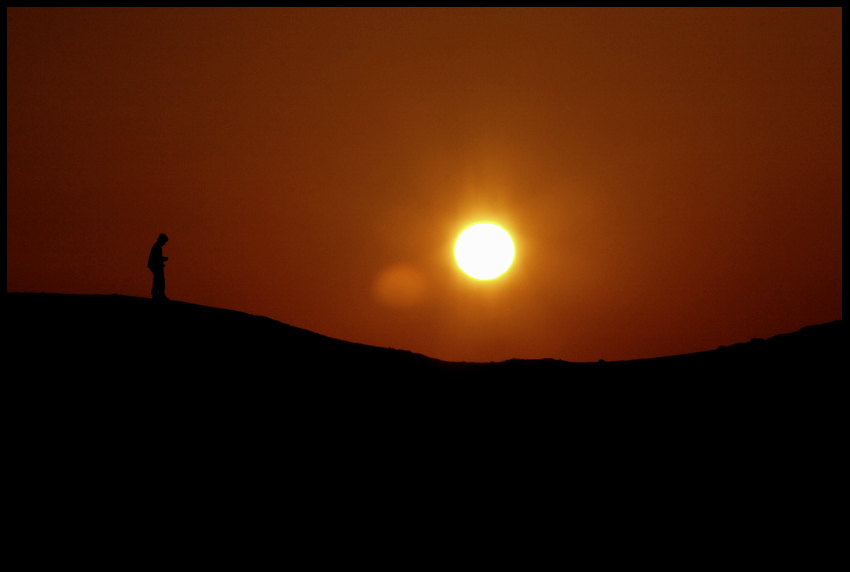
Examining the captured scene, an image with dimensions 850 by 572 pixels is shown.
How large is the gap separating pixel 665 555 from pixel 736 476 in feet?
8.30

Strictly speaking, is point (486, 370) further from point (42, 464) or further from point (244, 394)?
point (42, 464)

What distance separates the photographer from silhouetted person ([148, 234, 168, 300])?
1583 centimetres

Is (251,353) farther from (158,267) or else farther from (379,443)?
(158,267)

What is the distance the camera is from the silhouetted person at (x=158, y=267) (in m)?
15.8

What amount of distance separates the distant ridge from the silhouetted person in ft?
4.85

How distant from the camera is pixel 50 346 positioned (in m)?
12.0

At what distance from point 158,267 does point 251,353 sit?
4398mm

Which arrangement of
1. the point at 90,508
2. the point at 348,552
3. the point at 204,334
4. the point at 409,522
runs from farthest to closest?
the point at 204,334 → the point at 409,522 → the point at 348,552 → the point at 90,508

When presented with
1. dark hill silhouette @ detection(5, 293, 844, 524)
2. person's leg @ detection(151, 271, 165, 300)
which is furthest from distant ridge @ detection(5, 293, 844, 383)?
person's leg @ detection(151, 271, 165, 300)

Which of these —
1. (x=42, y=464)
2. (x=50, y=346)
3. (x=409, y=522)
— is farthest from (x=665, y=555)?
(x=50, y=346)

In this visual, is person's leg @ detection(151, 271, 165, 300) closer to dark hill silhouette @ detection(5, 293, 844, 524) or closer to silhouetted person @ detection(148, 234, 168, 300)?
silhouetted person @ detection(148, 234, 168, 300)

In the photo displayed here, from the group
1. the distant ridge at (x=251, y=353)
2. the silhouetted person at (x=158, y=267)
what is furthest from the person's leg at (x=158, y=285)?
the distant ridge at (x=251, y=353)

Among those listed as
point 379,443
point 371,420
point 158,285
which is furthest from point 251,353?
point 158,285

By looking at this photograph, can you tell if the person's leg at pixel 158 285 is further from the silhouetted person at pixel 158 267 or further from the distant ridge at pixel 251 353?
the distant ridge at pixel 251 353
